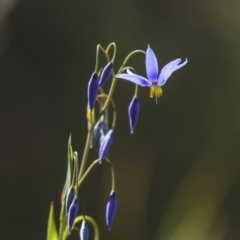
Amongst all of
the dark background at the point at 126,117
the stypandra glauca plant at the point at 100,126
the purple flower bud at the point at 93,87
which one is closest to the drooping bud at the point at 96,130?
the stypandra glauca plant at the point at 100,126

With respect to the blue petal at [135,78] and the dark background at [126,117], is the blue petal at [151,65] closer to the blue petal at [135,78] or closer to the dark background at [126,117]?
the blue petal at [135,78]

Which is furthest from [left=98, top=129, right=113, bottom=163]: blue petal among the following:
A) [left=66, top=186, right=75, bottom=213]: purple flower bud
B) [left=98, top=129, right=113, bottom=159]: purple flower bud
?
[left=66, top=186, right=75, bottom=213]: purple flower bud

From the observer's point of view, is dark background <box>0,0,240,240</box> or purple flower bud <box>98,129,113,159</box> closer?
purple flower bud <box>98,129,113,159</box>

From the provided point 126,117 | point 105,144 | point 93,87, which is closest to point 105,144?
point 105,144

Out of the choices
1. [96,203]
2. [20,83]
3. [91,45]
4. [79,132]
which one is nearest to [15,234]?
[96,203]

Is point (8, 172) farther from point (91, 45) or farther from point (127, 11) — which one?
point (127, 11)

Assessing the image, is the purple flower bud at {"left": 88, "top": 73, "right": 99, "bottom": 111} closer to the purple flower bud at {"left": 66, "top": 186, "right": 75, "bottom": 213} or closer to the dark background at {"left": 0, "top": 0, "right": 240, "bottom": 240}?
the purple flower bud at {"left": 66, "top": 186, "right": 75, "bottom": 213}
